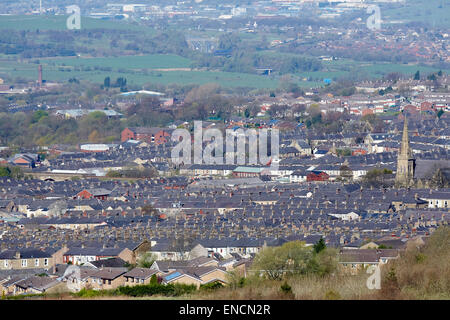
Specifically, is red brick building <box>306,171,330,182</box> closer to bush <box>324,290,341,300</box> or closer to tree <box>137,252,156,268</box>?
tree <box>137,252,156,268</box>

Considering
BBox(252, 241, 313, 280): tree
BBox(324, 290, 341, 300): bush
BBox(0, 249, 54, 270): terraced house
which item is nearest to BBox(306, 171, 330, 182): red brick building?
BBox(0, 249, 54, 270): terraced house

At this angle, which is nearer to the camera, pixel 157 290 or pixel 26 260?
pixel 157 290

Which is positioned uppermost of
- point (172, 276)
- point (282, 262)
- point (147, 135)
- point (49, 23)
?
point (282, 262)

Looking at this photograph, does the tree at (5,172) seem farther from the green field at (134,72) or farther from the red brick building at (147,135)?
the green field at (134,72)

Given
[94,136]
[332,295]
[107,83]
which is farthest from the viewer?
[107,83]

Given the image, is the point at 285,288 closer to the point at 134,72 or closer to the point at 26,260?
the point at 26,260

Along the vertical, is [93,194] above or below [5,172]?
above

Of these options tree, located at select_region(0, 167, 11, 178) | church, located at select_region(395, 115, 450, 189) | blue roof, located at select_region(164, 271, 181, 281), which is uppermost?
blue roof, located at select_region(164, 271, 181, 281)

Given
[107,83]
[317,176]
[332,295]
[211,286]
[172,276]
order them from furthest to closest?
[107,83]
[317,176]
[172,276]
[211,286]
[332,295]

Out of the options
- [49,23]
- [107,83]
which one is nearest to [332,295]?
[107,83]
